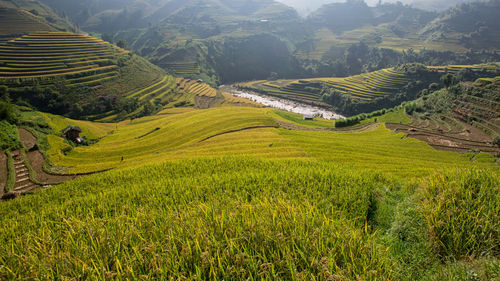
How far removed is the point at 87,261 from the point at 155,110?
7906 centimetres

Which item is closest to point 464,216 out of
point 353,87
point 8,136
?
point 8,136

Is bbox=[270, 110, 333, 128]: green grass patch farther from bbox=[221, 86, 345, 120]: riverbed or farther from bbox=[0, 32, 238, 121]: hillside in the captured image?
bbox=[0, 32, 238, 121]: hillside

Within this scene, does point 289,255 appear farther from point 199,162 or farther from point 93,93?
point 93,93

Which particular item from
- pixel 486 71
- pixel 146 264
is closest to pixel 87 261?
pixel 146 264

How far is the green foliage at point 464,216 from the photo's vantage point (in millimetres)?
4305

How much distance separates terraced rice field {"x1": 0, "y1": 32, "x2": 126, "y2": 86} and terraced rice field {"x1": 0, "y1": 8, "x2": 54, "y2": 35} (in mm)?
11779

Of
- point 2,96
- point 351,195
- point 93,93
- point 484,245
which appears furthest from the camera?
point 93,93

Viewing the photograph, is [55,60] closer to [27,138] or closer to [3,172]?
[27,138]

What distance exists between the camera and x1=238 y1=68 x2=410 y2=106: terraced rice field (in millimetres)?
100481

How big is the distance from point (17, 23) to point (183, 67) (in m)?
77.4

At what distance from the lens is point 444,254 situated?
14.9 ft

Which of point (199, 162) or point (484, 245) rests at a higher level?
point (484, 245)

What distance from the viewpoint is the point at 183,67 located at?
484 feet

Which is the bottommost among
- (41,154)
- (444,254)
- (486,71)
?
(41,154)
